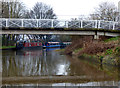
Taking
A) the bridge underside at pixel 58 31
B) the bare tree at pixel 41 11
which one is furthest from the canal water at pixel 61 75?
the bare tree at pixel 41 11

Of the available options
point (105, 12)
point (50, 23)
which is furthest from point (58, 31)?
point (105, 12)

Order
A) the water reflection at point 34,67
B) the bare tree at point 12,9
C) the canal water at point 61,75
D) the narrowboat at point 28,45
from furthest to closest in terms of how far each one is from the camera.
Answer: the narrowboat at point 28,45 → the bare tree at point 12,9 → the water reflection at point 34,67 → the canal water at point 61,75

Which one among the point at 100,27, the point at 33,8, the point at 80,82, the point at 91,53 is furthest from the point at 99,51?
the point at 33,8

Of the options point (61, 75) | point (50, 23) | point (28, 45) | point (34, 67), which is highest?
point (50, 23)

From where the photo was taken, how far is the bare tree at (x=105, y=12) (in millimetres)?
28586

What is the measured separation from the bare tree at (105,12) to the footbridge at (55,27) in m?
9.38

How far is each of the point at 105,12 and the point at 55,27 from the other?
13849 millimetres

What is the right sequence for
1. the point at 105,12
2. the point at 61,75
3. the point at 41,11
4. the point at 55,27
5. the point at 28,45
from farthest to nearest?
the point at 41,11 < the point at 28,45 < the point at 105,12 < the point at 55,27 < the point at 61,75

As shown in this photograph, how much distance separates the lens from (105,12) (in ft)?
95.7

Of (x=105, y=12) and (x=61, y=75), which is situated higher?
(x=105, y=12)

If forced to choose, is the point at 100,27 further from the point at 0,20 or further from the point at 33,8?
the point at 33,8

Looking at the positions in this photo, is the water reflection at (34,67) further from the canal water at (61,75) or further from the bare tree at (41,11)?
the bare tree at (41,11)

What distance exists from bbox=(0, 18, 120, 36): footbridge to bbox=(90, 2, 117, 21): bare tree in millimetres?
9377

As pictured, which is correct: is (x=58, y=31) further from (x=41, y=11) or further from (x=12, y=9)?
(x=41, y=11)
